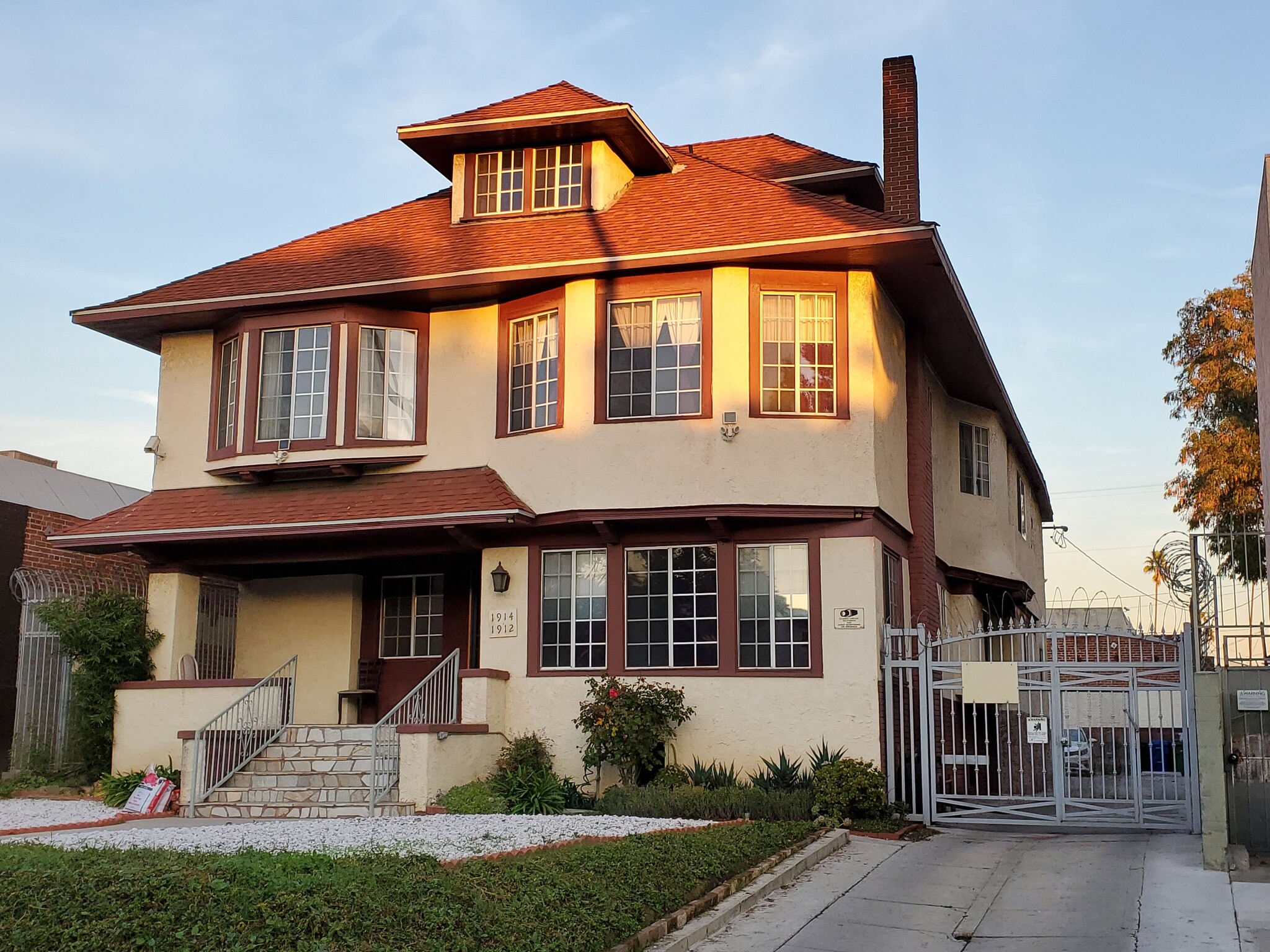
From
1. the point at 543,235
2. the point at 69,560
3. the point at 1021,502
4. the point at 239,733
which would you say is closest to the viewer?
the point at 239,733

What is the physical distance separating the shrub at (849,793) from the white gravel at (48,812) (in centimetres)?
833

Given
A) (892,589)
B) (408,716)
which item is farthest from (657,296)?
(408,716)

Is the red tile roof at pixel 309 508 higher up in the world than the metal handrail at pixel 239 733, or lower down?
higher up

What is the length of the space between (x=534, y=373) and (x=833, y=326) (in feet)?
13.4

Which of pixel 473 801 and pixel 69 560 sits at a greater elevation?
pixel 69 560

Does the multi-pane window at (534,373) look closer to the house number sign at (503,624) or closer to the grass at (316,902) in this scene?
the house number sign at (503,624)

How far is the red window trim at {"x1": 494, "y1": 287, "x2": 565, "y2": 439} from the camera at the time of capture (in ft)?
57.4

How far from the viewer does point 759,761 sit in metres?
16.1

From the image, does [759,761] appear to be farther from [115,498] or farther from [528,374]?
[115,498]

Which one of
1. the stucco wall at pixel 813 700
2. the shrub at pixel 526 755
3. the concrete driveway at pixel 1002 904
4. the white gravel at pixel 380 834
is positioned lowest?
the concrete driveway at pixel 1002 904

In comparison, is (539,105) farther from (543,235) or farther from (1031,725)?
(1031,725)

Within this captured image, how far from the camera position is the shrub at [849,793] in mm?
14961

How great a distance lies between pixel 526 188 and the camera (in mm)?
19438

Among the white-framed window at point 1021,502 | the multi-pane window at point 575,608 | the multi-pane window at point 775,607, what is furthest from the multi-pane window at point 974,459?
the multi-pane window at point 575,608
